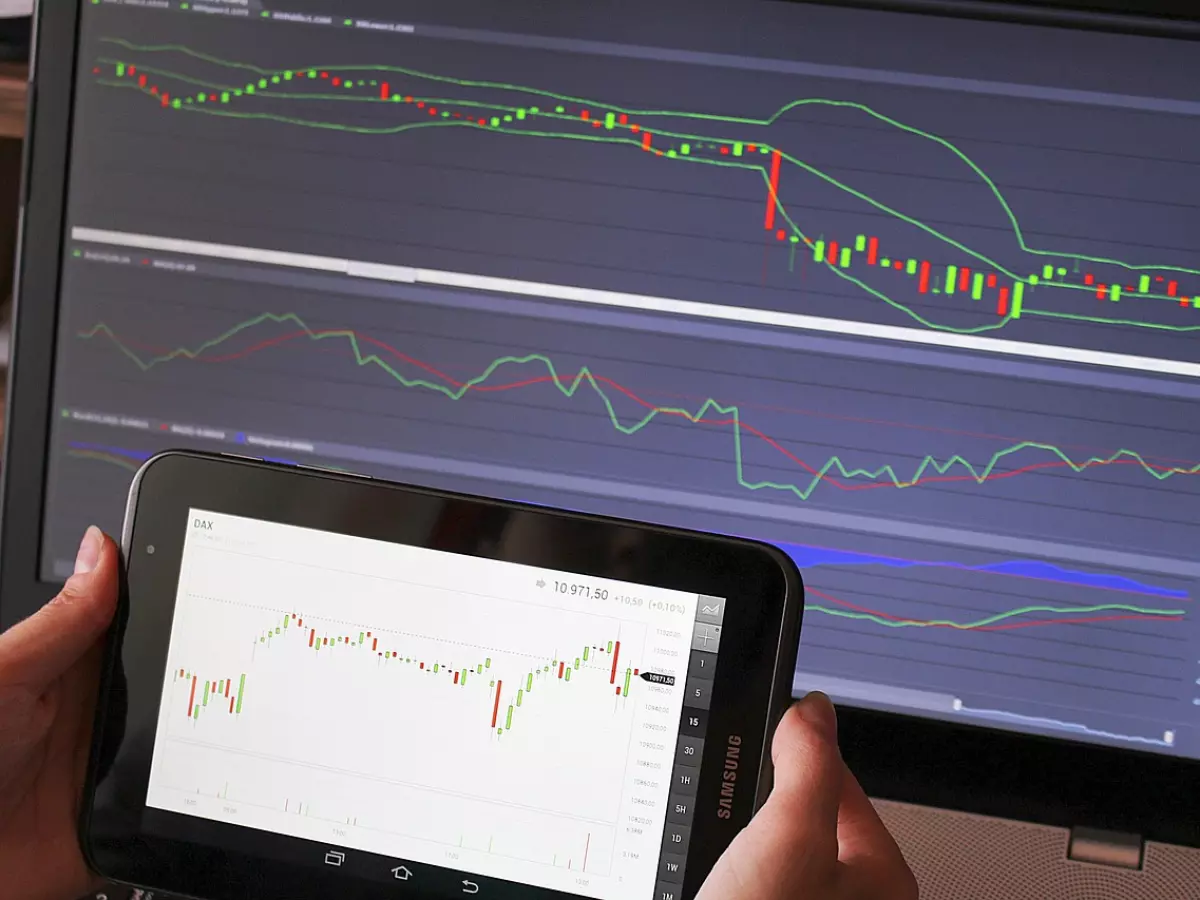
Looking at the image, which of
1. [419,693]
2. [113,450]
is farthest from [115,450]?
[419,693]

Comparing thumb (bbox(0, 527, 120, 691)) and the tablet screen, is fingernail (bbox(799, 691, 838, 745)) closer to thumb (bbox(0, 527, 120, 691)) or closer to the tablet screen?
the tablet screen

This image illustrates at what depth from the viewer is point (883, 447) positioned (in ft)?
1.61

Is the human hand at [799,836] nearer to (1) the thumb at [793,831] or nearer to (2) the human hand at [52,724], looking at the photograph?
(1) the thumb at [793,831]

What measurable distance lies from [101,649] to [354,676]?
6.0 inches

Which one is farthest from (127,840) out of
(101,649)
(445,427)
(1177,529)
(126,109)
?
(1177,529)

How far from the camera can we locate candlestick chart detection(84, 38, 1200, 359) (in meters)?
0.47

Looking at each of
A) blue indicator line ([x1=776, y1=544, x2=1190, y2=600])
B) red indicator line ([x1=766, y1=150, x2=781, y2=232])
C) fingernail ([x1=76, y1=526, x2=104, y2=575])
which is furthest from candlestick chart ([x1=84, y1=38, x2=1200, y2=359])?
fingernail ([x1=76, y1=526, x2=104, y2=575])

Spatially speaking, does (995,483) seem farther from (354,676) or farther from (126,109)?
(126,109)

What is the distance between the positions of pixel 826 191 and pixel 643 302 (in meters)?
0.11

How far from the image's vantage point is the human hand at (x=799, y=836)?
391 millimetres

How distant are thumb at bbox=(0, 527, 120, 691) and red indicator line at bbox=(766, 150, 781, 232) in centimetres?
36

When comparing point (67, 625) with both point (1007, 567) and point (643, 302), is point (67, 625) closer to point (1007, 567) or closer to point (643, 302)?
point (643, 302)

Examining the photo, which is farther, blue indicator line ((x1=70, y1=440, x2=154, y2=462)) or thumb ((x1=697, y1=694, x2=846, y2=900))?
blue indicator line ((x1=70, y1=440, x2=154, y2=462))

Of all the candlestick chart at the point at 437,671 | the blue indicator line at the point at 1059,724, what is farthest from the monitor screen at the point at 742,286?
the candlestick chart at the point at 437,671
